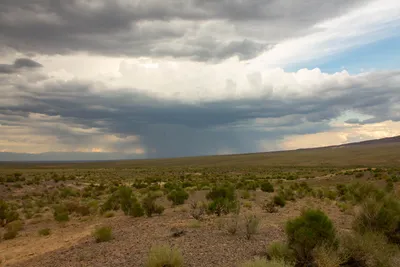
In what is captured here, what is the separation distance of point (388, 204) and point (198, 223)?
328 inches

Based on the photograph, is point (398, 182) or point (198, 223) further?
point (398, 182)

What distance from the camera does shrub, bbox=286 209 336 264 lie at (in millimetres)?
11070

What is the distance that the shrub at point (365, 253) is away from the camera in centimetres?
1072

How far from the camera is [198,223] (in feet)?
59.1

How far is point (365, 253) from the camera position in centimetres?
1098

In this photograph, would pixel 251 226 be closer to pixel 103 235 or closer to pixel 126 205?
pixel 103 235

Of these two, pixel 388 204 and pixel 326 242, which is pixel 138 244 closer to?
pixel 326 242

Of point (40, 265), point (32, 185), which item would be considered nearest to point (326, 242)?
point (40, 265)

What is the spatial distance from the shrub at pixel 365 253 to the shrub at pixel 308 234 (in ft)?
1.51

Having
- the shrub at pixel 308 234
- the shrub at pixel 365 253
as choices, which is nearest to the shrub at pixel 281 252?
the shrub at pixel 308 234

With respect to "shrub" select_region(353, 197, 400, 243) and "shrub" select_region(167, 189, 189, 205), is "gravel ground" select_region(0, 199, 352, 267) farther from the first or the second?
"shrub" select_region(167, 189, 189, 205)

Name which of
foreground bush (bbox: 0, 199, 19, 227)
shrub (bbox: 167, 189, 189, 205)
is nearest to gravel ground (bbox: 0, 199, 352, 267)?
foreground bush (bbox: 0, 199, 19, 227)

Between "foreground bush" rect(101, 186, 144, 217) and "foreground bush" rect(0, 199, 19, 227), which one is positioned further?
"foreground bush" rect(0, 199, 19, 227)

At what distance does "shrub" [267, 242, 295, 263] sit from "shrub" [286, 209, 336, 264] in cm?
18
